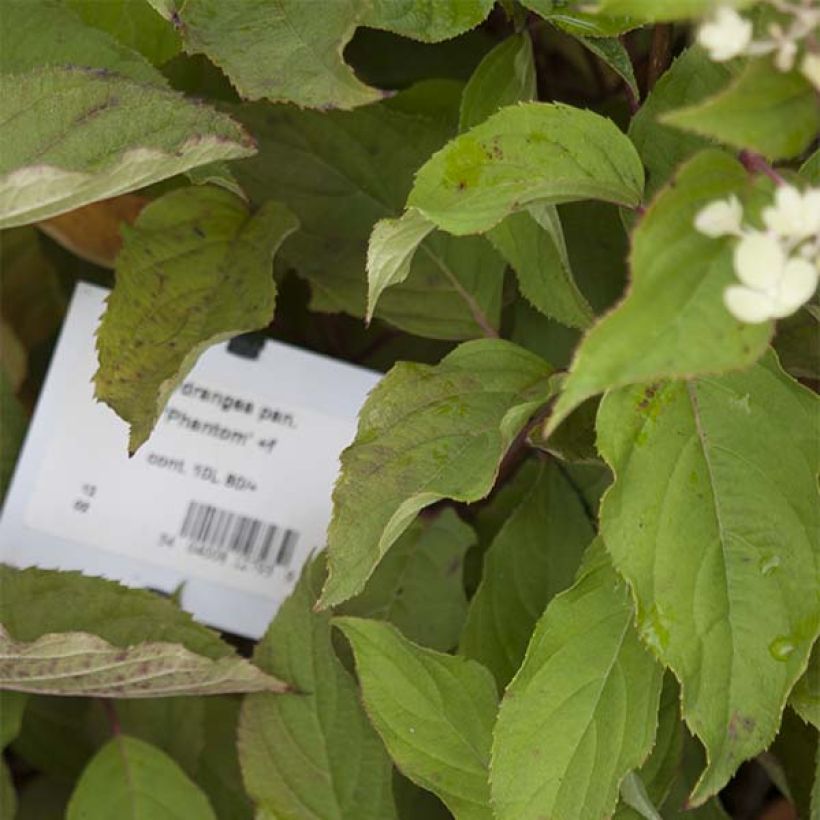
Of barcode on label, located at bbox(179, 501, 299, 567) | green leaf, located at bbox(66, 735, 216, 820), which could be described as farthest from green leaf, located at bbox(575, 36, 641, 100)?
green leaf, located at bbox(66, 735, 216, 820)

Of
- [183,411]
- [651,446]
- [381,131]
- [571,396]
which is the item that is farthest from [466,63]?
[571,396]

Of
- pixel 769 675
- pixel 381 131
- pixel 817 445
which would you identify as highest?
pixel 381 131

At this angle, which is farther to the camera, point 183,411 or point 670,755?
point 183,411

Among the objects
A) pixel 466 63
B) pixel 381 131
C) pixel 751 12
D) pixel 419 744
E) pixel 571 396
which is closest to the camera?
pixel 571 396

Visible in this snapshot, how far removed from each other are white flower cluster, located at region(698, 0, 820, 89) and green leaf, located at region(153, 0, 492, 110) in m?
0.22

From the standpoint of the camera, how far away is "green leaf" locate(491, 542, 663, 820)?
636 millimetres

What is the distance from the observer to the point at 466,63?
0.97 meters

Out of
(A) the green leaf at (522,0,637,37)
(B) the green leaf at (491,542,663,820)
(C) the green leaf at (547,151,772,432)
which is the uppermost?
(A) the green leaf at (522,0,637,37)

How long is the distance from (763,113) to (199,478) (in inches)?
22.3

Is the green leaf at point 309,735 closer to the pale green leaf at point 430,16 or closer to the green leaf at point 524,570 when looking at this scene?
the green leaf at point 524,570

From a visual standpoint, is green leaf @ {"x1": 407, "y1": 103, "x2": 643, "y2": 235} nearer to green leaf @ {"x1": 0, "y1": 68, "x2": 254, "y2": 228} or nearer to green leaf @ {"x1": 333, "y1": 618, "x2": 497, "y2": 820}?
green leaf @ {"x1": 0, "y1": 68, "x2": 254, "y2": 228}

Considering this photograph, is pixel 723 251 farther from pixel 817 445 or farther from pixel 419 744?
pixel 419 744

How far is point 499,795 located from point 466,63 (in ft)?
1.90

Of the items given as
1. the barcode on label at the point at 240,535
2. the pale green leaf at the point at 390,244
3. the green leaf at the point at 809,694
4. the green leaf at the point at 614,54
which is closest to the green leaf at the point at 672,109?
the green leaf at the point at 614,54
